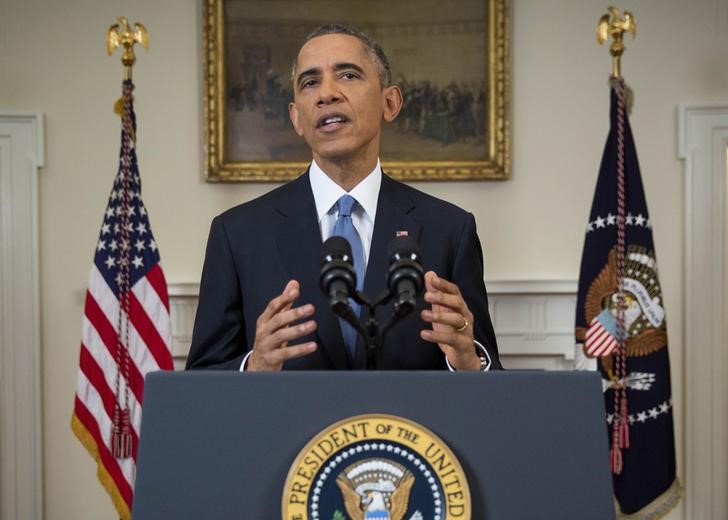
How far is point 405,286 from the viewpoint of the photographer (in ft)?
4.50

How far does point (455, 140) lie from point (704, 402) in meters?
1.81

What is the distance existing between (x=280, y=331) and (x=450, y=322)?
31 centimetres

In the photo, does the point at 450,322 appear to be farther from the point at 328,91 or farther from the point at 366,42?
the point at 366,42

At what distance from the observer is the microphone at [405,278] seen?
4.43ft

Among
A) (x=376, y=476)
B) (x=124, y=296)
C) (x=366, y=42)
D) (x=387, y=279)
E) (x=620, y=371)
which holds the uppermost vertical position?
(x=366, y=42)

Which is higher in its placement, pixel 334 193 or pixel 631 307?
pixel 334 193

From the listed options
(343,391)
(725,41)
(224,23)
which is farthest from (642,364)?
(343,391)

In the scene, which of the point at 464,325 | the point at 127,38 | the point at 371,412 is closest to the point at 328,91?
the point at 464,325

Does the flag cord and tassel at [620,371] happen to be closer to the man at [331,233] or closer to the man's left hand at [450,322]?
the man at [331,233]

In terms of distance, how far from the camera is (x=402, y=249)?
1.42 meters

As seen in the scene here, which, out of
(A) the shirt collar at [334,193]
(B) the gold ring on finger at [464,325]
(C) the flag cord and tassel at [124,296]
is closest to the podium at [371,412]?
(B) the gold ring on finger at [464,325]

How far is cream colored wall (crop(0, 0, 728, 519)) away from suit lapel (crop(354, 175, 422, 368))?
2231 millimetres

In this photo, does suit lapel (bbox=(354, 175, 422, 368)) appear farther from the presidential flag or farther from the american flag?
the american flag

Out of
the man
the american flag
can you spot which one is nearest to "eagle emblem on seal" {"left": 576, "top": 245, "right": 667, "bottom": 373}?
the man
